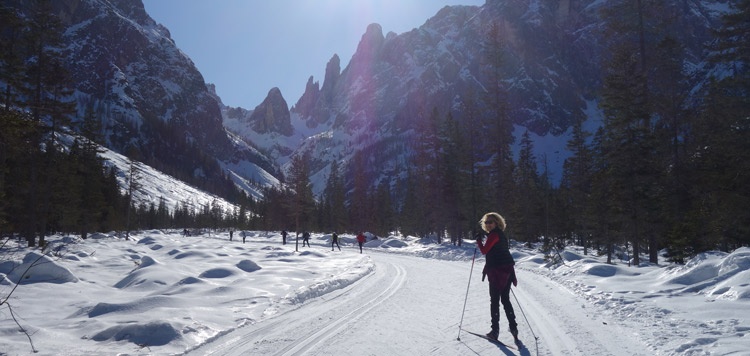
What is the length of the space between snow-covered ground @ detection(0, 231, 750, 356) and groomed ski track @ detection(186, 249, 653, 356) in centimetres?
3

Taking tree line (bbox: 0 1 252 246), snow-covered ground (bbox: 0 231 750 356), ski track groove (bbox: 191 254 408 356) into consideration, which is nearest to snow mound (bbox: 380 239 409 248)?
snow-covered ground (bbox: 0 231 750 356)

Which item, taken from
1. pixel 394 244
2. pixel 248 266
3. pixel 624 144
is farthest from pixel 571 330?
pixel 394 244

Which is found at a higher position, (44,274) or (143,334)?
(44,274)

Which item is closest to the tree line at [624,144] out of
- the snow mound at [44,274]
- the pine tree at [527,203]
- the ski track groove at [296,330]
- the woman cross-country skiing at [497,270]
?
the snow mound at [44,274]

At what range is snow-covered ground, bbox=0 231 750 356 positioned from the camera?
21.3 feet

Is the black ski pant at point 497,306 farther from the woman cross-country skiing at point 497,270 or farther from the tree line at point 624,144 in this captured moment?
the tree line at point 624,144

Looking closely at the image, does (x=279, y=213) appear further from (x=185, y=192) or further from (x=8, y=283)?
(x=185, y=192)

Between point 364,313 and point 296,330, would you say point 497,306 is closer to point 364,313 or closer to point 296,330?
point 364,313

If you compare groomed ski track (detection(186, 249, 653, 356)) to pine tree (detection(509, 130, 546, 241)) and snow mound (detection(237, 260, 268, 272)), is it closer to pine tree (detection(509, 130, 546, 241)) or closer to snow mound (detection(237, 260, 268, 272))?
snow mound (detection(237, 260, 268, 272))

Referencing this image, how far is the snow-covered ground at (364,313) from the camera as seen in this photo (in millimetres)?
6496

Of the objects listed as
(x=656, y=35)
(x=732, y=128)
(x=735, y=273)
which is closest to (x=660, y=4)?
(x=656, y=35)

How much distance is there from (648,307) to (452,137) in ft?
116

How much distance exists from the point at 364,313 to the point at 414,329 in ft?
5.76

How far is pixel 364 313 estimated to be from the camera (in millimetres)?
9148
